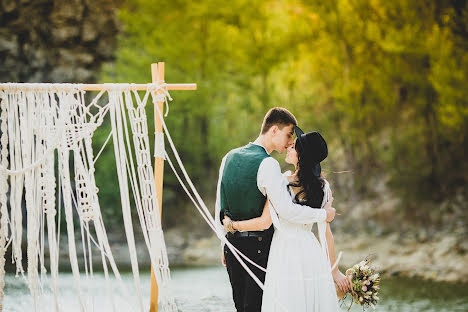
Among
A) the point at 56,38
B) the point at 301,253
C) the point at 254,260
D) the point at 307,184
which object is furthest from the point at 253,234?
the point at 56,38

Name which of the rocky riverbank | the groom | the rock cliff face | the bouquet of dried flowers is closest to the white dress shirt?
the groom

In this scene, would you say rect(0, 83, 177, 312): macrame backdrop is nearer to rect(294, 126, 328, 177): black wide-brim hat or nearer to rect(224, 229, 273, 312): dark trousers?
rect(224, 229, 273, 312): dark trousers

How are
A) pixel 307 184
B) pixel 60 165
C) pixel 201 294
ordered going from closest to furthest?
1. pixel 307 184
2. pixel 60 165
3. pixel 201 294

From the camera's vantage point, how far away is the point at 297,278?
2.61m

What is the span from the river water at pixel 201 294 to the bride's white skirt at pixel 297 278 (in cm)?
261

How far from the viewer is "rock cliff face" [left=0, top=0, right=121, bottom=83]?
11391mm

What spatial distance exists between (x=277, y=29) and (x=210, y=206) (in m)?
3.56

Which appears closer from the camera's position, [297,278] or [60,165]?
[297,278]

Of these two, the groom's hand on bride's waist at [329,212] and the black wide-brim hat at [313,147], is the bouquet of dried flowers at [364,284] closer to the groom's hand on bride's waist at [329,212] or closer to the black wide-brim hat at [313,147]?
the groom's hand on bride's waist at [329,212]

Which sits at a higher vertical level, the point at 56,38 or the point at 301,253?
the point at 56,38

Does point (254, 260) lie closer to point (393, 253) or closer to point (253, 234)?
point (253, 234)

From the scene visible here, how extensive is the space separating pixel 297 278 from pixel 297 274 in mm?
17

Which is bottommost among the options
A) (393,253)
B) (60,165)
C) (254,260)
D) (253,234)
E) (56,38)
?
(393,253)

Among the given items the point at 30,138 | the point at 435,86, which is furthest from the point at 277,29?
the point at 30,138
